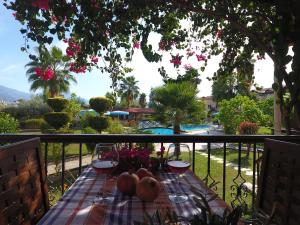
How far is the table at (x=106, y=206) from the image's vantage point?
1.13 metres

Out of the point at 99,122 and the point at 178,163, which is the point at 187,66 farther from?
the point at 99,122

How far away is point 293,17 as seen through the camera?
7.77 feet

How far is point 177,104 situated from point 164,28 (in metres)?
12.5

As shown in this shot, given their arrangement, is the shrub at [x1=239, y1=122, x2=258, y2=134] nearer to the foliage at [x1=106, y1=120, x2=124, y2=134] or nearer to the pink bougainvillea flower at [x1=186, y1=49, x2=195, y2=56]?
the foliage at [x1=106, y1=120, x2=124, y2=134]

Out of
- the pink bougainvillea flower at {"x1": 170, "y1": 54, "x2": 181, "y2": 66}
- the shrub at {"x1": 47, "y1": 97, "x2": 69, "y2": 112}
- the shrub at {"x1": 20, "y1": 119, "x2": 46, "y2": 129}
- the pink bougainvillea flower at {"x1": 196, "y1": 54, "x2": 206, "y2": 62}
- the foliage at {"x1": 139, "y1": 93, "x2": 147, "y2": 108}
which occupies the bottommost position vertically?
the shrub at {"x1": 20, "y1": 119, "x2": 46, "y2": 129}

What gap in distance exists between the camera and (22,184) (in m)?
1.57

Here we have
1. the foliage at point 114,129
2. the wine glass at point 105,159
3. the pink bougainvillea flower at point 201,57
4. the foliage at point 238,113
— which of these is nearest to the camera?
the wine glass at point 105,159

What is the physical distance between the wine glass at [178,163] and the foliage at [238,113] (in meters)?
16.2

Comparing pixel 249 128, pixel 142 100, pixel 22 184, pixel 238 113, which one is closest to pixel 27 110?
pixel 238 113

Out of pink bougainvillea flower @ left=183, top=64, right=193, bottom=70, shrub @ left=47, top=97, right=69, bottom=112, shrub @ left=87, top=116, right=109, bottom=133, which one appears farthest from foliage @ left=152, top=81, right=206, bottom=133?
pink bougainvillea flower @ left=183, top=64, right=193, bottom=70

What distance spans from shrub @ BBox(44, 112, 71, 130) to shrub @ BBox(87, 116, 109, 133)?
1711 millimetres

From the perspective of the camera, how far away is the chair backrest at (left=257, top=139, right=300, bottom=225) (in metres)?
1.36

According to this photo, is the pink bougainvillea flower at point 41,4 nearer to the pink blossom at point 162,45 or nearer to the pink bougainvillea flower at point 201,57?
the pink blossom at point 162,45

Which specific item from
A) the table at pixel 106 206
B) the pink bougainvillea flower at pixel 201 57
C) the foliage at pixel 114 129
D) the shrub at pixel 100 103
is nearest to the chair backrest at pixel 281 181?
the table at pixel 106 206
